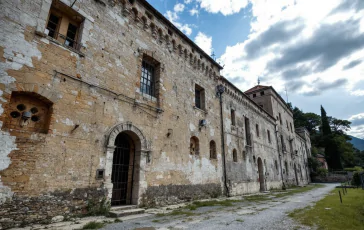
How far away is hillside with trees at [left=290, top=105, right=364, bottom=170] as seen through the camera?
141ft

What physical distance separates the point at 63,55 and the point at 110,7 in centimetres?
307

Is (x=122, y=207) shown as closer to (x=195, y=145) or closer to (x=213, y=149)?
(x=195, y=145)

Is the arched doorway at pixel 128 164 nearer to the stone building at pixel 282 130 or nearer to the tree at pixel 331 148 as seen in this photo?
the stone building at pixel 282 130

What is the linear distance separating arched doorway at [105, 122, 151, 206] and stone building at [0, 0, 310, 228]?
38mm

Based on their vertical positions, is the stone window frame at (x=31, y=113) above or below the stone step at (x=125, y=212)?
above

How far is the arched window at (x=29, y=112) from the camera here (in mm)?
5160

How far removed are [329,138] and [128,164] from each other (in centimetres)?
5098

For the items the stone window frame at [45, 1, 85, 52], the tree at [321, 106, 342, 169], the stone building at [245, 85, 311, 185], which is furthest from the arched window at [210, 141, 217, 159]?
the tree at [321, 106, 342, 169]

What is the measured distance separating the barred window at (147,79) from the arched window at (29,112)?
403 cm

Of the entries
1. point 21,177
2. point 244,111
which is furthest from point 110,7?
point 244,111

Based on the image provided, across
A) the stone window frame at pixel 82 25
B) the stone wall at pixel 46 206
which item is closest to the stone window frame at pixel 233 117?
the stone wall at pixel 46 206

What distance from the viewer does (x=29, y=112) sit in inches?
208

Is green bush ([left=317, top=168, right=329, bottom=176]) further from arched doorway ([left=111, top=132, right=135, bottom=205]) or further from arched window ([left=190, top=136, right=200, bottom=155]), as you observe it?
arched doorway ([left=111, top=132, right=135, bottom=205])

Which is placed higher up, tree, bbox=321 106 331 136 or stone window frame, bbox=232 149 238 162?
tree, bbox=321 106 331 136
